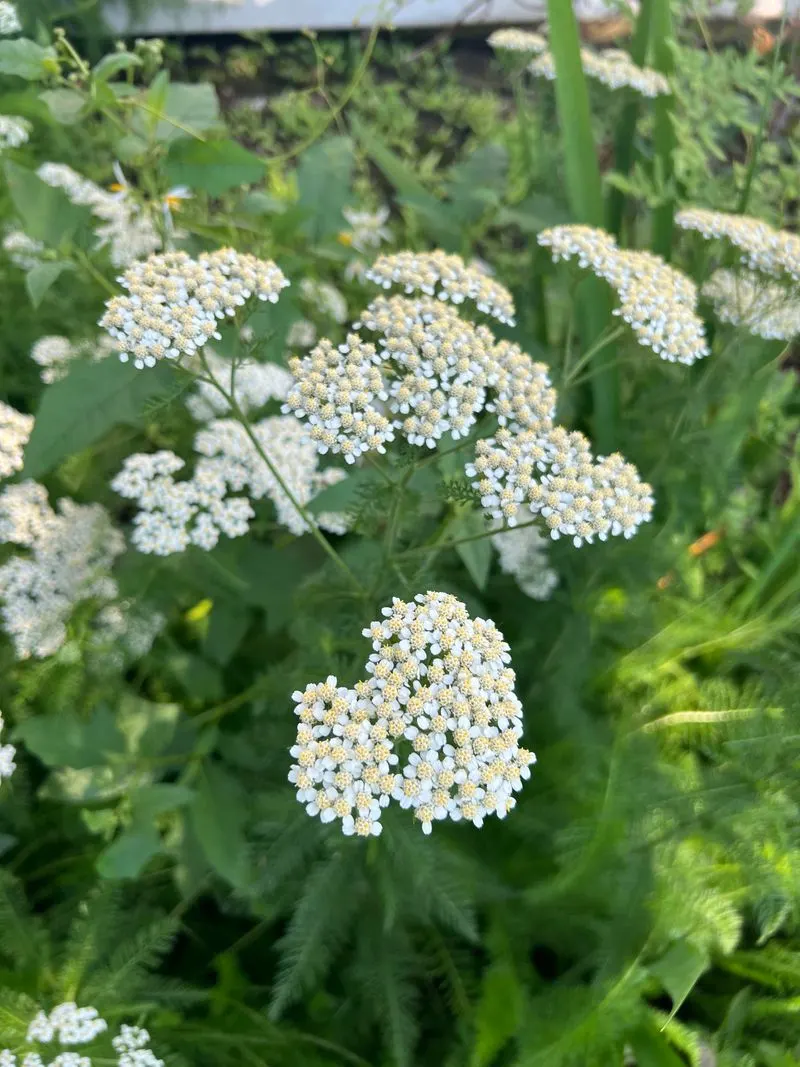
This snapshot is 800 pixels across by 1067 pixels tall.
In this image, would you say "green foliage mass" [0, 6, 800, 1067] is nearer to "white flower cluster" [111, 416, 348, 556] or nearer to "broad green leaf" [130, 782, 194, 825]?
"broad green leaf" [130, 782, 194, 825]

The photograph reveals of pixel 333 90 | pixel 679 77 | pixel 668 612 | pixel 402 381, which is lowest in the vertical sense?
pixel 668 612

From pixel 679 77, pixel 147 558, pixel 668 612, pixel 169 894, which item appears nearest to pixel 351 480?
pixel 147 558

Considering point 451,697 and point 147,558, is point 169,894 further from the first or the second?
point 451,697

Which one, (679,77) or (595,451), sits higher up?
(679,77)

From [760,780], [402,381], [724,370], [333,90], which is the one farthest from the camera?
[333,90]

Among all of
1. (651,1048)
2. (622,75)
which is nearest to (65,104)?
(622,75)
